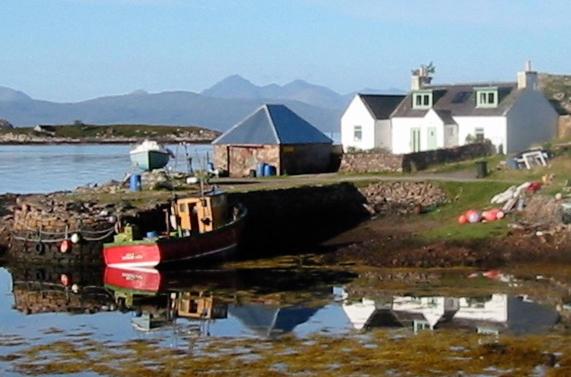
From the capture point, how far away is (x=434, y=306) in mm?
25344

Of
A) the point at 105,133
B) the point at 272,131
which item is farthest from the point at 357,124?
the point at 105,133

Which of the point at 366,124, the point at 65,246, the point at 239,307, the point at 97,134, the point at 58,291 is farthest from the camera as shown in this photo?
the point at 97,134

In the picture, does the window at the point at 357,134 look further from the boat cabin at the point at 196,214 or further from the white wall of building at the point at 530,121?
the boat cabin at the point at 196,214

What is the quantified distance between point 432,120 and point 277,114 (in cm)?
684

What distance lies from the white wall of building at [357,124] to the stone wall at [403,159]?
459 centimetres

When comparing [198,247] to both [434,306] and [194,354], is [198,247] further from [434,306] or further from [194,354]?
[194,354]

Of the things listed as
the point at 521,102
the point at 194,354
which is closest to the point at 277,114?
the point at 521,102

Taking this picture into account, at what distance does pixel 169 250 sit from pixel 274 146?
14.5m

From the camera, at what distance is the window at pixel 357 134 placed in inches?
2071

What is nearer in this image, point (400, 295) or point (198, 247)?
point (400, 295)

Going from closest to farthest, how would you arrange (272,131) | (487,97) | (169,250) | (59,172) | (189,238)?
1. (169,250)
2. (189,238)
3. (272,131)
4. (487,97)
5. (59,172)

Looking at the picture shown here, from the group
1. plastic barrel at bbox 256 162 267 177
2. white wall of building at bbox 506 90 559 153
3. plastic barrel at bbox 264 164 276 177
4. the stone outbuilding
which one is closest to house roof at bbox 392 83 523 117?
white wall of building at bbox 506 90 559 153

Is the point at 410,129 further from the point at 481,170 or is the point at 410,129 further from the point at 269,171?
the point at 481,170

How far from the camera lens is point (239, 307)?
85.3ft
